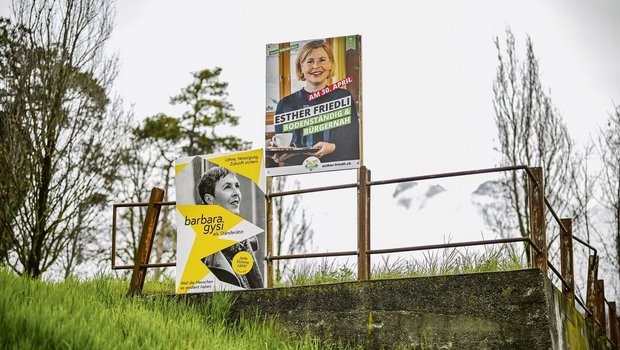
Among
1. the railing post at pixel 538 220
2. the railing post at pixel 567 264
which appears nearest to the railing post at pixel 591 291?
the railing post at pixel 567 264

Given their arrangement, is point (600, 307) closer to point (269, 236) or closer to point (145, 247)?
point (269, 236)

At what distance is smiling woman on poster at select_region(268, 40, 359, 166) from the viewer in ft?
39.7

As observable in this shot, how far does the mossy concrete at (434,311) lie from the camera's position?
10242mm

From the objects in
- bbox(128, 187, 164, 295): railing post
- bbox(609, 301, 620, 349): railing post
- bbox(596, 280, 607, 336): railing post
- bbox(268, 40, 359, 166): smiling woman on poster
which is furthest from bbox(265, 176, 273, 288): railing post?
bbox(609, 301, 620, 349): railing post

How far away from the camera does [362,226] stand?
11352 mm

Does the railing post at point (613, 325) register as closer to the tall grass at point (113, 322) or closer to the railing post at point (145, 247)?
the tall grass at point (113, 322)

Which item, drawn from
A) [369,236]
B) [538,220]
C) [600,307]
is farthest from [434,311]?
[600,307]

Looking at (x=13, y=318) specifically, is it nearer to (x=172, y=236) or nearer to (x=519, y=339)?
(x=519, y=339)

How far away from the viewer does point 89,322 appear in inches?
387

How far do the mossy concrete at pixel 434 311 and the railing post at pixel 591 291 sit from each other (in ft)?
10.1

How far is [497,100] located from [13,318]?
17953 millimetres

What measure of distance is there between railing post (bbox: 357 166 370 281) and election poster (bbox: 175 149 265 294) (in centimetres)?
137

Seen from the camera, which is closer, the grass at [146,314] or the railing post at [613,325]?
the grass at [146,314]

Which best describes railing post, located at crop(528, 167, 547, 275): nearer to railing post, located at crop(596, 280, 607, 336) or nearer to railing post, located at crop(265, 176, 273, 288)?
railing post, located at crop(265, 176, 273, 288)
